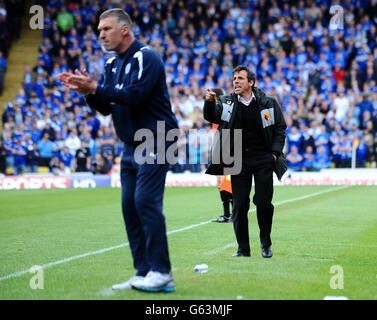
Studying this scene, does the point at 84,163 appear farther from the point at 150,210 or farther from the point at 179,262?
A: the point at 150,210

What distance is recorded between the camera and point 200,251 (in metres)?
8.55

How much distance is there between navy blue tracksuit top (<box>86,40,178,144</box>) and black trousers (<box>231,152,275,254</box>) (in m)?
2.20

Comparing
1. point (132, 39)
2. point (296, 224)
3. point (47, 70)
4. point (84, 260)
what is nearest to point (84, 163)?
point (47, 70)

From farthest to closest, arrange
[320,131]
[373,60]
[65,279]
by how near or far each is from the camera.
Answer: [373,60], [320,131], [65,279]

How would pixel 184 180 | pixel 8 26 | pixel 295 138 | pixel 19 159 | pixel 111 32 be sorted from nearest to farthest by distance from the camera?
pixel 111 32 < pixel 184 180 < pixel 295 138 < pixel 19 159 < pixel 8 26

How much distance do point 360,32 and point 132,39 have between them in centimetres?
2338

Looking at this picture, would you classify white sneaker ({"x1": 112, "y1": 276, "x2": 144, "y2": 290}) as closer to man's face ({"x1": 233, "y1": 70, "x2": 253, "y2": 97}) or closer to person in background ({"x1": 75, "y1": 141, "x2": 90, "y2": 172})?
man's face ({"x1": 233, "y1": 70, "x2": 253, "y2": 97})

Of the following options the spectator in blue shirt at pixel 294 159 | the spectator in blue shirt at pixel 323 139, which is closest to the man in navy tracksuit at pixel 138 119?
the spectator in blue shirt at pixel 294 159

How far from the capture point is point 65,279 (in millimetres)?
6629

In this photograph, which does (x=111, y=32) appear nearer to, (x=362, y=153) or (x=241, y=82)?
(x=241, y=82)

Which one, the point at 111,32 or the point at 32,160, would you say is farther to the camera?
the point at 32,160

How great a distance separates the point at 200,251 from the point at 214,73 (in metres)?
20.0

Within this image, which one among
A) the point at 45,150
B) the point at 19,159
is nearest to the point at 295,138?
the point at 45,150

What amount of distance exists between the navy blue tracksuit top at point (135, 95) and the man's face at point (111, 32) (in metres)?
0.14
